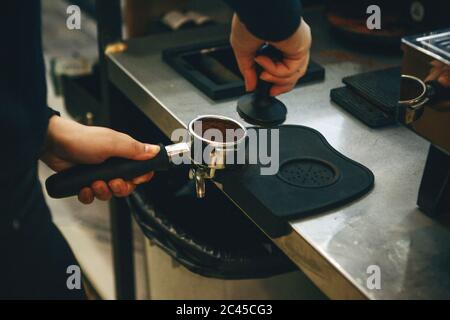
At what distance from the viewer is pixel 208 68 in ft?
4.18

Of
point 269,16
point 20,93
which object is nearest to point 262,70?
point 269,16

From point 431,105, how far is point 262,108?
0.30 metres

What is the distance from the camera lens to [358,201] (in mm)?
873

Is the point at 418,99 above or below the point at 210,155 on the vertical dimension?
above

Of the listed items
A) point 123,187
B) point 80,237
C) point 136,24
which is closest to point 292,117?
point 123,187

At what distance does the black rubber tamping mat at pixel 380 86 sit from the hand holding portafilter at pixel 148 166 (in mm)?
307

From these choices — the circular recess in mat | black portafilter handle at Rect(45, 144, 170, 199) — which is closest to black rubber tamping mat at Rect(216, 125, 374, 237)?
the circular recess in mat

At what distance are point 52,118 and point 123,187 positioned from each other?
0.59 ft

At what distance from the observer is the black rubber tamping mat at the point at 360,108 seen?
1.06 metres

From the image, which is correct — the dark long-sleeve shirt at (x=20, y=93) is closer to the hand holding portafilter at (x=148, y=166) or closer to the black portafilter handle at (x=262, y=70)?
the hand holding portafilter at (x=148, y=166)

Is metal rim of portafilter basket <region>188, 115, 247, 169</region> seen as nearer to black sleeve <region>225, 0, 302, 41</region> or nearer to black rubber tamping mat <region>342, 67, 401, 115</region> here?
black sleeve <region>225, 0, 302, 41</region>

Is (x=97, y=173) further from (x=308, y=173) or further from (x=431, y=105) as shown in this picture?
(x=431, y=105)

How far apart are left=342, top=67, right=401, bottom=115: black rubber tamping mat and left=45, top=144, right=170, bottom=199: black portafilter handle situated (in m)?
0.42

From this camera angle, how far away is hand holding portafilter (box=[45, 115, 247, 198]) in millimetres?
861
